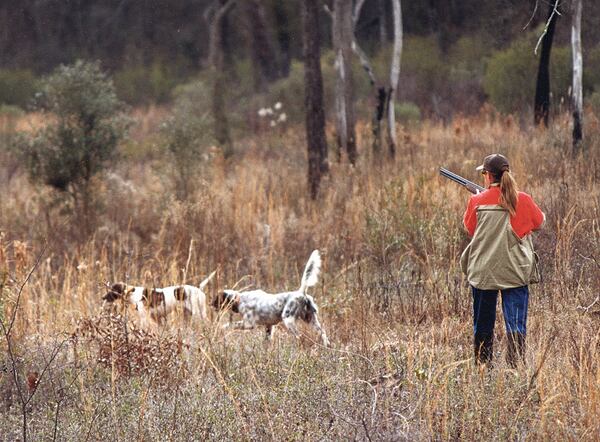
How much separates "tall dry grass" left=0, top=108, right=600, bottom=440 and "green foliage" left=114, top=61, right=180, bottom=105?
19886mm

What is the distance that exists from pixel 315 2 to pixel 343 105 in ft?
8.43

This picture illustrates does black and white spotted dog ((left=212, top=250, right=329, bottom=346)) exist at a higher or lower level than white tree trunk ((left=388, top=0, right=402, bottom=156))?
lower

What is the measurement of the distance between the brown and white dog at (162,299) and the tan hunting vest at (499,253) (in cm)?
231

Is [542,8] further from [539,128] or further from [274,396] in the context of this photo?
[274,396]

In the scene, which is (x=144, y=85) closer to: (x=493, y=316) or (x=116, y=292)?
(x=116, y=292)

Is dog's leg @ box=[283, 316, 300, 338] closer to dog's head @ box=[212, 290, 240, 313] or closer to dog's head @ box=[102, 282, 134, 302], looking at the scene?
dog's head @ box=[212, 290, 240, 313]

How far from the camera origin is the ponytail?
5672 mm

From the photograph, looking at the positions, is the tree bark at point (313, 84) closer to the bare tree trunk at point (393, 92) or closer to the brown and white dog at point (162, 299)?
the bare tree trunk at point (393, 92)

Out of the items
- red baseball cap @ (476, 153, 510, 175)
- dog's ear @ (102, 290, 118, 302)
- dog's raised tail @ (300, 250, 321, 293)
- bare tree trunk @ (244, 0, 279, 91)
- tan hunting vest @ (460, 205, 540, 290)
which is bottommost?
dog's ear @ (102, 290, 118, 302)

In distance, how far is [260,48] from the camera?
31.6 meters

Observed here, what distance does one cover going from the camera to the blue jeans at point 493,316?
584 cm

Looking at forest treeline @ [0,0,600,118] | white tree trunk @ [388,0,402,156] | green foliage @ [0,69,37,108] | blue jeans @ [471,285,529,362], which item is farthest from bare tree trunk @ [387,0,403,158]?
green foliage @ [0,69,37,108]

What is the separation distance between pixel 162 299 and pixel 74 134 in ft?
17.9

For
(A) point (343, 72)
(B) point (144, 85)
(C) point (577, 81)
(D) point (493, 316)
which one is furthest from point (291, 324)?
(B) point (144, 85)
